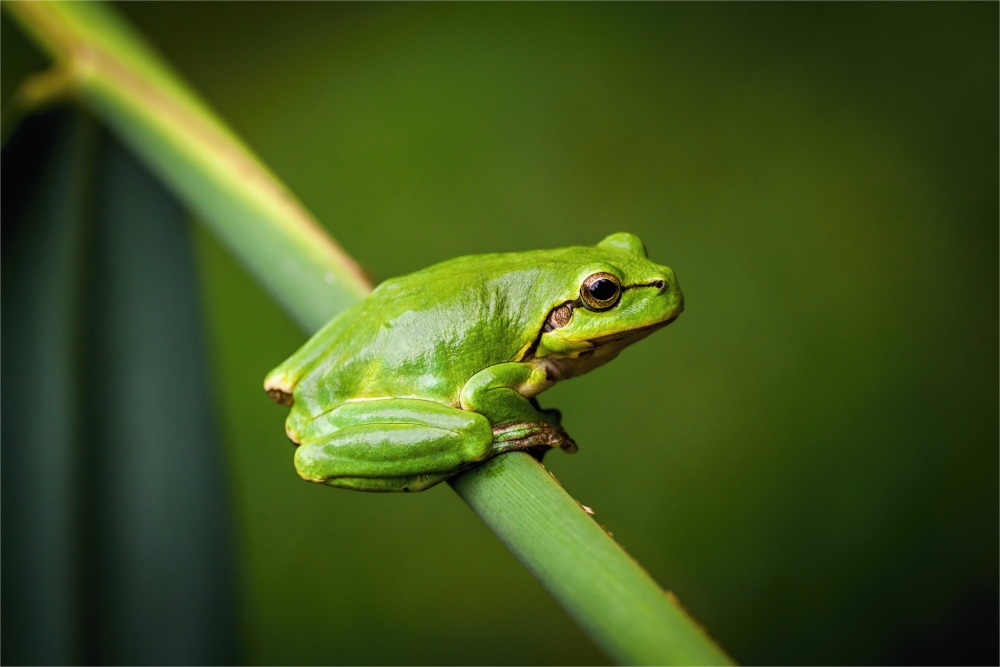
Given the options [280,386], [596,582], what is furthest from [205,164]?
[596,582]

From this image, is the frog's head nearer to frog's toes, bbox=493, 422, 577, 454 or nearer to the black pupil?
the black pupil

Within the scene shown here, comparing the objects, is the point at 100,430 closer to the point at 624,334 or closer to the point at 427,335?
the point at 427,335

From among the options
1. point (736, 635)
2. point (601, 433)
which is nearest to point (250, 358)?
point (601, 433)

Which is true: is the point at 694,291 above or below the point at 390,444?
above

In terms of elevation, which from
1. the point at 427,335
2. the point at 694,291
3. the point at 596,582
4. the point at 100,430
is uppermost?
the point at 694,291

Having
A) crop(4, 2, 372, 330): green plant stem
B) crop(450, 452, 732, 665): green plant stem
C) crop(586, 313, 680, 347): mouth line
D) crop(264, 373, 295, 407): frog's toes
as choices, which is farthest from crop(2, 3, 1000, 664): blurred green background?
crop(450, 452, 732, 665): green plant stem

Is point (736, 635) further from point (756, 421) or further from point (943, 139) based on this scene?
point (943, 139)

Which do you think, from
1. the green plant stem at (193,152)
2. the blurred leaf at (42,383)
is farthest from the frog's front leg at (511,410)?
the blurred leaf at (42,383)
